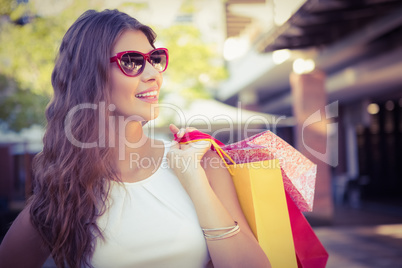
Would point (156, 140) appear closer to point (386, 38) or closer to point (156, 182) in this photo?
point (156, 182)

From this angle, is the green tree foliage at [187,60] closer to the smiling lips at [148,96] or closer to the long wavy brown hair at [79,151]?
the long wavy brown hair at [79,151]

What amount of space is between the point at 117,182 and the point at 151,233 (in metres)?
0.31

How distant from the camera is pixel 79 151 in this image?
1809 mm

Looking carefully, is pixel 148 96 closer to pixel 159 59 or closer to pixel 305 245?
pixel 159 59

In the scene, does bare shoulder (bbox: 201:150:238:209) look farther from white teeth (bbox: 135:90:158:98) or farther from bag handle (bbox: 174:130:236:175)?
white teeth (bbox: 135:90:158:98)

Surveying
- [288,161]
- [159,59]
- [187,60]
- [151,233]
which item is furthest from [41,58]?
[288,161]

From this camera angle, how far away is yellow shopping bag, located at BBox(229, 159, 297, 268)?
153 centimetres

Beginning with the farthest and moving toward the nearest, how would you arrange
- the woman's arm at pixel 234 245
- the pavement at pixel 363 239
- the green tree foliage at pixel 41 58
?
the green tree foliage at pixel 41 58 → the pavement at pixel 363 239 → the woman's arm at pixel 234 245

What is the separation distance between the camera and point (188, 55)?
42.4ft

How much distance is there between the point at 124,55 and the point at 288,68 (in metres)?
9.36

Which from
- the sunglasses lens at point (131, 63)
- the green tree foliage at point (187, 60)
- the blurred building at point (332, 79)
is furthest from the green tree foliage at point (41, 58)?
the sunglasses lens at point (131, 63)

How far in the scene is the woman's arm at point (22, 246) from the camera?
164 cm

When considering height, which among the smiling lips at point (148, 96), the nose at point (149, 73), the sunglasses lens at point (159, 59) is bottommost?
the smiling lips at point (148, 96)

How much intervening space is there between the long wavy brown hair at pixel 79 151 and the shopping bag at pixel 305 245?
34.1 inches
